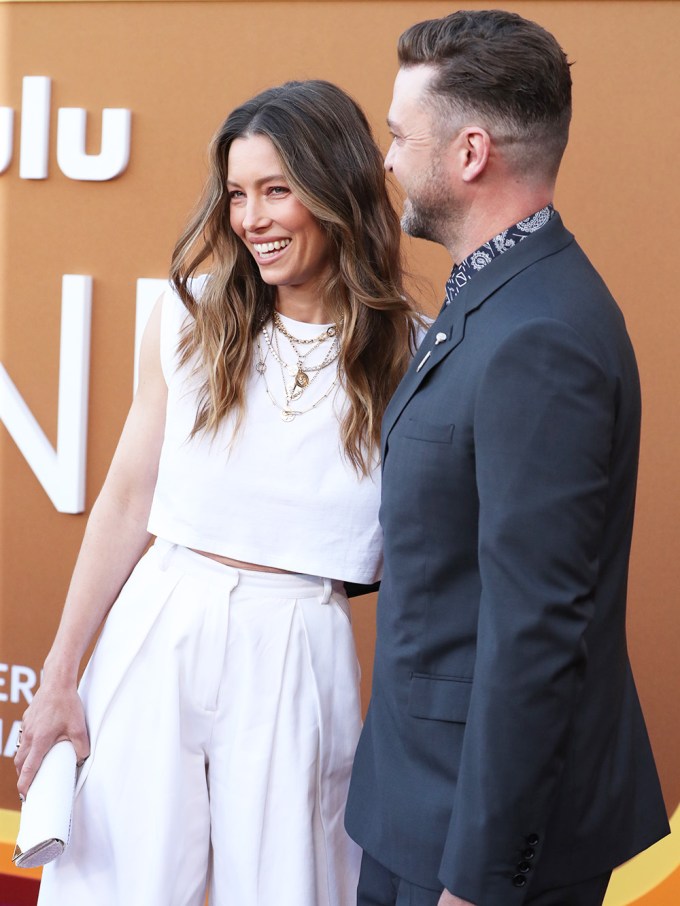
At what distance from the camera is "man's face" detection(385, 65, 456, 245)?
1286 mm

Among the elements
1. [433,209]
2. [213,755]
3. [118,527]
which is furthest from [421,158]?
[213,755]

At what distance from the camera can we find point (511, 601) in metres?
1.10

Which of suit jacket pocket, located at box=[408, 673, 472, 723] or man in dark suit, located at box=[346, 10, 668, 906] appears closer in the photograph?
man in dark suit, located at box=[346, 10, 668, 906]

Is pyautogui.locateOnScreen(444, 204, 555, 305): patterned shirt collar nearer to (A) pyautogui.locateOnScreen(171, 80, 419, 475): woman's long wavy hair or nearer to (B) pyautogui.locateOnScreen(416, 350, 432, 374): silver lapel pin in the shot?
(B) pyautogui.locateOnScreen(416, 350, 432, 374): silver lapel pin

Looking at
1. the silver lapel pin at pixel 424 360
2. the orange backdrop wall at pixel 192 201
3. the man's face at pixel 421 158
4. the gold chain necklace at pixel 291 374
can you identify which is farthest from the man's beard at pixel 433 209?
the orange backdrop wall at pixel 192 201

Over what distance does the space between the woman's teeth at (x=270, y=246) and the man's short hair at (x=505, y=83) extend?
419mm

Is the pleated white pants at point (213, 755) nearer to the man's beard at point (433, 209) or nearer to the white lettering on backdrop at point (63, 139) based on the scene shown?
the man's beard at point (433, 209)

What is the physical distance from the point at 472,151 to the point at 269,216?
0.44m

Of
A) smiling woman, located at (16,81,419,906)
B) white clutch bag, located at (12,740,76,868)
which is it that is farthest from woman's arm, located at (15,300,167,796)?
white clutch bag, located at (12,740,76,868)

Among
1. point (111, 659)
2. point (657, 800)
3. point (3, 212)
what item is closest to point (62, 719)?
point (111, 659)

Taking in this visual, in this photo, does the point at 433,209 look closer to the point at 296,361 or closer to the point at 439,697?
the point at 296,361

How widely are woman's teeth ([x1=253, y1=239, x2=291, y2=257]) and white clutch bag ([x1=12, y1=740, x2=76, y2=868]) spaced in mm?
776

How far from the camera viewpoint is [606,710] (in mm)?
1252

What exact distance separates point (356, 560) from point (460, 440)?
0.47 metres
